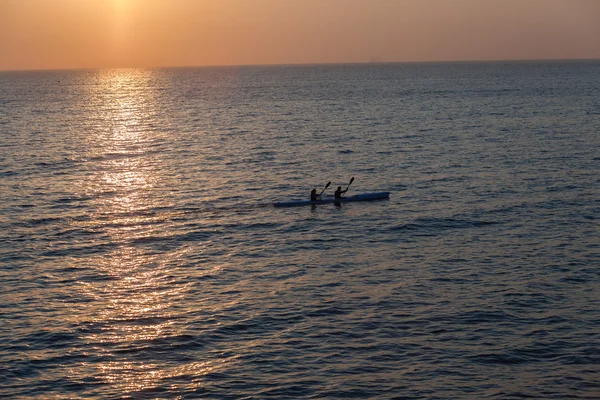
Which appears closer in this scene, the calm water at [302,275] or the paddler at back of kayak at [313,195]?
the calm water at [302,275]

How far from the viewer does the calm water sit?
91.8 feet

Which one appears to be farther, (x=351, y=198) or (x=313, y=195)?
(x=351, y=198)

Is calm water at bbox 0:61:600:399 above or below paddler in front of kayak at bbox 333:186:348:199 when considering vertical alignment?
below

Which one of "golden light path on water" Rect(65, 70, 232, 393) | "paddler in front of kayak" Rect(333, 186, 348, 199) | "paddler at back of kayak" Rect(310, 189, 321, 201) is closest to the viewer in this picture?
"golden light path on water" Rect(65, 70, 232, 393)

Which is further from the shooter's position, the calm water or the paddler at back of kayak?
the paddler at back of kayak

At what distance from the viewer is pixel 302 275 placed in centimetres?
3925

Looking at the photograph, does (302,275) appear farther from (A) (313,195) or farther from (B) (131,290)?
(A) (313,195)

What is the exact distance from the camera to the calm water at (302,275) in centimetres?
2797

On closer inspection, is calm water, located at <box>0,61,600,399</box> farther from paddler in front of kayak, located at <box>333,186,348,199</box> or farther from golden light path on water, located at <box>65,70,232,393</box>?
paddler in front of kayak, located at <box>333,186,348,199</box>

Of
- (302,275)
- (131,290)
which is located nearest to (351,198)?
(302,275)

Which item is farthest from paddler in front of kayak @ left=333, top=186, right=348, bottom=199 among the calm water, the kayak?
the calm water

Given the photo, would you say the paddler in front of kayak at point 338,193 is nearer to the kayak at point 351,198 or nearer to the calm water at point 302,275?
the kayak at point 351,198

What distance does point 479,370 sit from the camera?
28016mm

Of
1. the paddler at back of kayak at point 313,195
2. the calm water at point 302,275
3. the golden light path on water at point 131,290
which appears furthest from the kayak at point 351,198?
the golden light path on water at point 131,290
